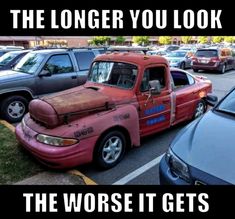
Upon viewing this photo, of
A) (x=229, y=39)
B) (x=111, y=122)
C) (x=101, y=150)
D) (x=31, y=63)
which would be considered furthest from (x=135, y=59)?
(x=229, y=39)

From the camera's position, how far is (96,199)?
376 centimetres

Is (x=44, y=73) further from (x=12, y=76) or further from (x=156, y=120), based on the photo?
(x=156, y=120)

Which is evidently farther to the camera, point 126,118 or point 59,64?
point 59,64

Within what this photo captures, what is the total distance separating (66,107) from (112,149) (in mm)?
984

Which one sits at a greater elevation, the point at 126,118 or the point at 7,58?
the point at 7,58

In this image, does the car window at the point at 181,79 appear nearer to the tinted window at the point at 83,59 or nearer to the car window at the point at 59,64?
the tinted window at the point at 83,59

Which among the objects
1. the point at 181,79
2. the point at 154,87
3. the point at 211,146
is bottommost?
the point at 211,146

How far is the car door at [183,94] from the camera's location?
20.3ft

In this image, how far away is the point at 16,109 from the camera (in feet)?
23.8

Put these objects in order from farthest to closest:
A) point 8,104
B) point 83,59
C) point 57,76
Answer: point 83,59, point 57,76, point 8,104

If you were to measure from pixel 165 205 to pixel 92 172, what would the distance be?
58.0 inches

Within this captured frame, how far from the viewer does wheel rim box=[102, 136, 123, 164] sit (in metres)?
4.62

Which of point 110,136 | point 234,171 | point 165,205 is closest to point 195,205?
point 165,205

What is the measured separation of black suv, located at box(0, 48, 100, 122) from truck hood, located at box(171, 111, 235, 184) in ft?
16.0
